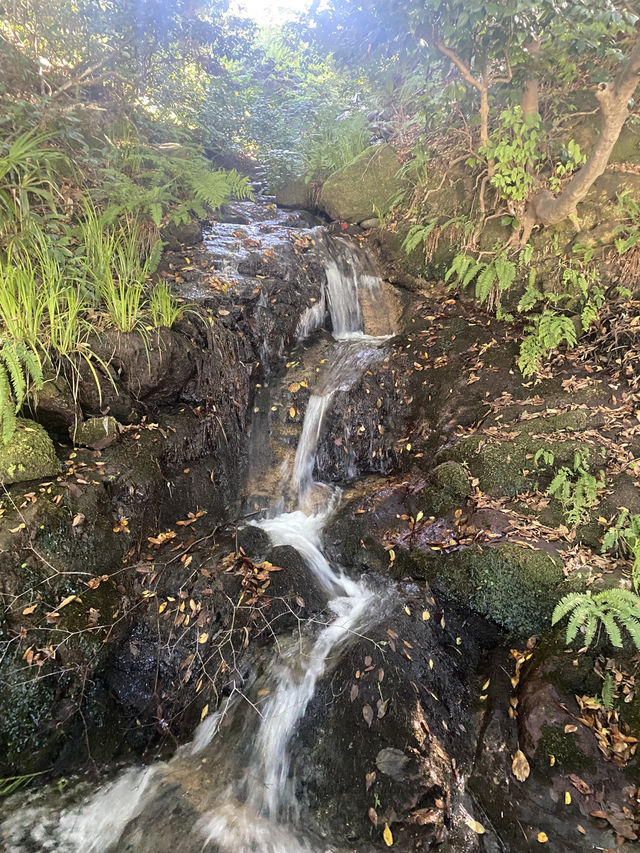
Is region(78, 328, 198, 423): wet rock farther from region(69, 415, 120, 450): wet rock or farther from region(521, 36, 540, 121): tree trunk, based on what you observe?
region(521, 36, 540, 121): tree trunk

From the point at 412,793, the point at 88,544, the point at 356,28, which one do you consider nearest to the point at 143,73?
the point at 356,28

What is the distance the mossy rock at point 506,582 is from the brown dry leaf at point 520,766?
3.31ft

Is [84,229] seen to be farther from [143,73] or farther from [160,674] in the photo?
[143,73]

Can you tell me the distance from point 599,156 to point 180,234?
631 centimetres

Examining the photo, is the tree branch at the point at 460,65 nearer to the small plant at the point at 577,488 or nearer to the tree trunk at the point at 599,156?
the tree trunk at the point at 599,156

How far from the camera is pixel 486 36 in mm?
5184

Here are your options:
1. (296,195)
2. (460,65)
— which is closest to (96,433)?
(460,65)

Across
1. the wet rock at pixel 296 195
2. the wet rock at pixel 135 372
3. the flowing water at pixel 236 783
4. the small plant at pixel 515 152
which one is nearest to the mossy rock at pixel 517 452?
the flowing water at pixel 236 783

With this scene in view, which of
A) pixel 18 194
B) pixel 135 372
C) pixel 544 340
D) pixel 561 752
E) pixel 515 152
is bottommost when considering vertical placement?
pixel 561 752

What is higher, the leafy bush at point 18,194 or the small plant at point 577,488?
the leafy bush at point 18,194

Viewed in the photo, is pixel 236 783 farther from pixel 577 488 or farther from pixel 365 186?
pixel 365 186

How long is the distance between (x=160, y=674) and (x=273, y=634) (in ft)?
3.38

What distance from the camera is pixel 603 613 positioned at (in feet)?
10.7

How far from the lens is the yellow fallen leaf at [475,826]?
2.68m
